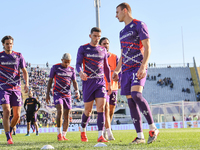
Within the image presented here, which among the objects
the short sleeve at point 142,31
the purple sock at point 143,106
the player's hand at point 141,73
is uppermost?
the short sleeve at point 142,31

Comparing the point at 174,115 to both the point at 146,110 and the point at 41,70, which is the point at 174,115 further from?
the point at 41,70

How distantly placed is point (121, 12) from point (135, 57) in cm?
93

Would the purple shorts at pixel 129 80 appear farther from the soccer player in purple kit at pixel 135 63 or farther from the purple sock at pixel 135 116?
the purple sock at pixel 135 116

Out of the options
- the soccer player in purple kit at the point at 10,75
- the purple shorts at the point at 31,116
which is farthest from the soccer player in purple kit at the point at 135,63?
the purple shorts at the point at 31,116

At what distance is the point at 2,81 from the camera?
6820 mm

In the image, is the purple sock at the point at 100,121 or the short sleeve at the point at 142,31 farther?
the purple sock at the point at 100,121

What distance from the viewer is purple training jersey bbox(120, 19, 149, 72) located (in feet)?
17.2

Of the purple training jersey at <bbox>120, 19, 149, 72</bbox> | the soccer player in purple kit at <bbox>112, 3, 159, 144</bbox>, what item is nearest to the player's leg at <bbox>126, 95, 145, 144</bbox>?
the soccer player in purple kit at <bbox>112, 3, 159, 144</bbox>

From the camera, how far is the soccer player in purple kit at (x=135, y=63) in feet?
16.0

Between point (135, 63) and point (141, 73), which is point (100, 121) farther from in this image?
point (141, 73)

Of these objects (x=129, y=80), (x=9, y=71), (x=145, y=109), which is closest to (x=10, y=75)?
(x=9, y=71)

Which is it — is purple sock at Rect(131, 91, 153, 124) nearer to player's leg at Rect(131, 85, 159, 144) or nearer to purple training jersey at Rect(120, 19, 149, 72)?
player's leg at Rect(131, 85, 159, 144)

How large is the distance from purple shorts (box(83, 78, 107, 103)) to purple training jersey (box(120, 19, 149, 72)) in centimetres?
110

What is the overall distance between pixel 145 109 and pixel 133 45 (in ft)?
4.10
